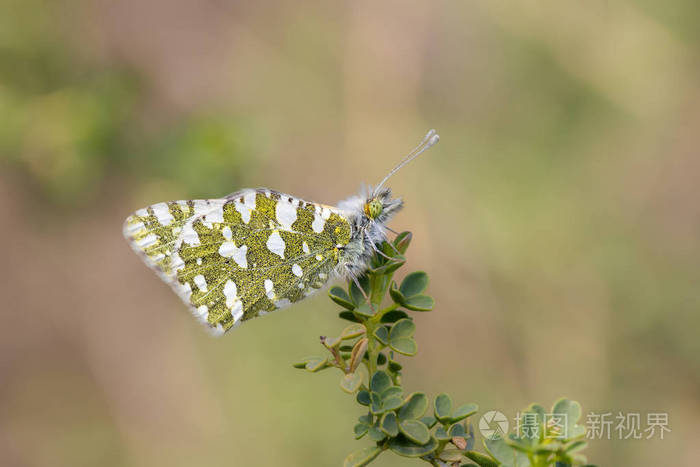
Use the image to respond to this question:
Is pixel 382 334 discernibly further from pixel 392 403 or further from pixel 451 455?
pixel 451 455

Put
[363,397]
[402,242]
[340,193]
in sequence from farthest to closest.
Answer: [340,193] < [402,242] < [363,397]

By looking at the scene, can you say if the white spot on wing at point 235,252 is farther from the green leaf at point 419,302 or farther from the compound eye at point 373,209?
the green leaf at point 419,302

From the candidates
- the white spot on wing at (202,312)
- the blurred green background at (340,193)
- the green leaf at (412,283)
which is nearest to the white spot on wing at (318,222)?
the white spot on wing at (202,312)

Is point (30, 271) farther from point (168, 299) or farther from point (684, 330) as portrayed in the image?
point (684, 330)

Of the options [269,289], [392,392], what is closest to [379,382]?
[392,392]

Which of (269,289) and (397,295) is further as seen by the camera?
(269,289)
